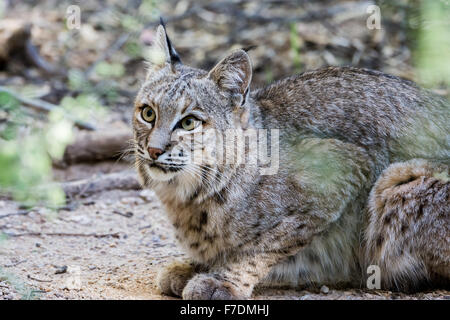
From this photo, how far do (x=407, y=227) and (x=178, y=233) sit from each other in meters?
1.63

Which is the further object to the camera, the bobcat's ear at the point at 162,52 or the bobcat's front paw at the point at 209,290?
the bobcat's ear at the point at 162,52

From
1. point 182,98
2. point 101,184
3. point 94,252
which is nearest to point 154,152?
point 182,98

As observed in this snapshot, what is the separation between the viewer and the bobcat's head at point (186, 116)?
157 inches

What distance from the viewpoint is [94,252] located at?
5.28 m

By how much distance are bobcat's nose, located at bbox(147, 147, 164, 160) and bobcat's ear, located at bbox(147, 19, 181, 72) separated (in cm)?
91

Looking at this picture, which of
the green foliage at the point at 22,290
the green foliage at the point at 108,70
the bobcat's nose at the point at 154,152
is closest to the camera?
the green foliage at the point at 22,290

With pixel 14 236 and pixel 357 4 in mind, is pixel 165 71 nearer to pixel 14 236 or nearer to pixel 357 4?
pixel 14 236

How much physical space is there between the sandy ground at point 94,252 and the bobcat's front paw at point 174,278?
0.08 m

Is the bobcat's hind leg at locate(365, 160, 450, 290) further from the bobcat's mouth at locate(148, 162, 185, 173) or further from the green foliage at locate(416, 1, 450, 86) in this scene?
the green foliage at locate(416, 1, 450, 86)

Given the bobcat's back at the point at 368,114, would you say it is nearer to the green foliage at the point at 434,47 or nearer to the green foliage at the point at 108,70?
the green foliage at the point at 434,47

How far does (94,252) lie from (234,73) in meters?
2.12

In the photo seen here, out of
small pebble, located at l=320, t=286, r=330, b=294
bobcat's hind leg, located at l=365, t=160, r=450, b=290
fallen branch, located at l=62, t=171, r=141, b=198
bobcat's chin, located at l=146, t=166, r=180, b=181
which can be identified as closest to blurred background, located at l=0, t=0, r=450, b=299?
fallen branch, located at l=62, t=171, r=141, b=198

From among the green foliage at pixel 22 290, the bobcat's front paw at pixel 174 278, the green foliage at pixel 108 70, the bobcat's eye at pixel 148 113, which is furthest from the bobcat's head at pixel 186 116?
the green foliage at pixel 108 70

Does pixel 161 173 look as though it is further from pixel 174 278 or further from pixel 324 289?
pixel 324 289
